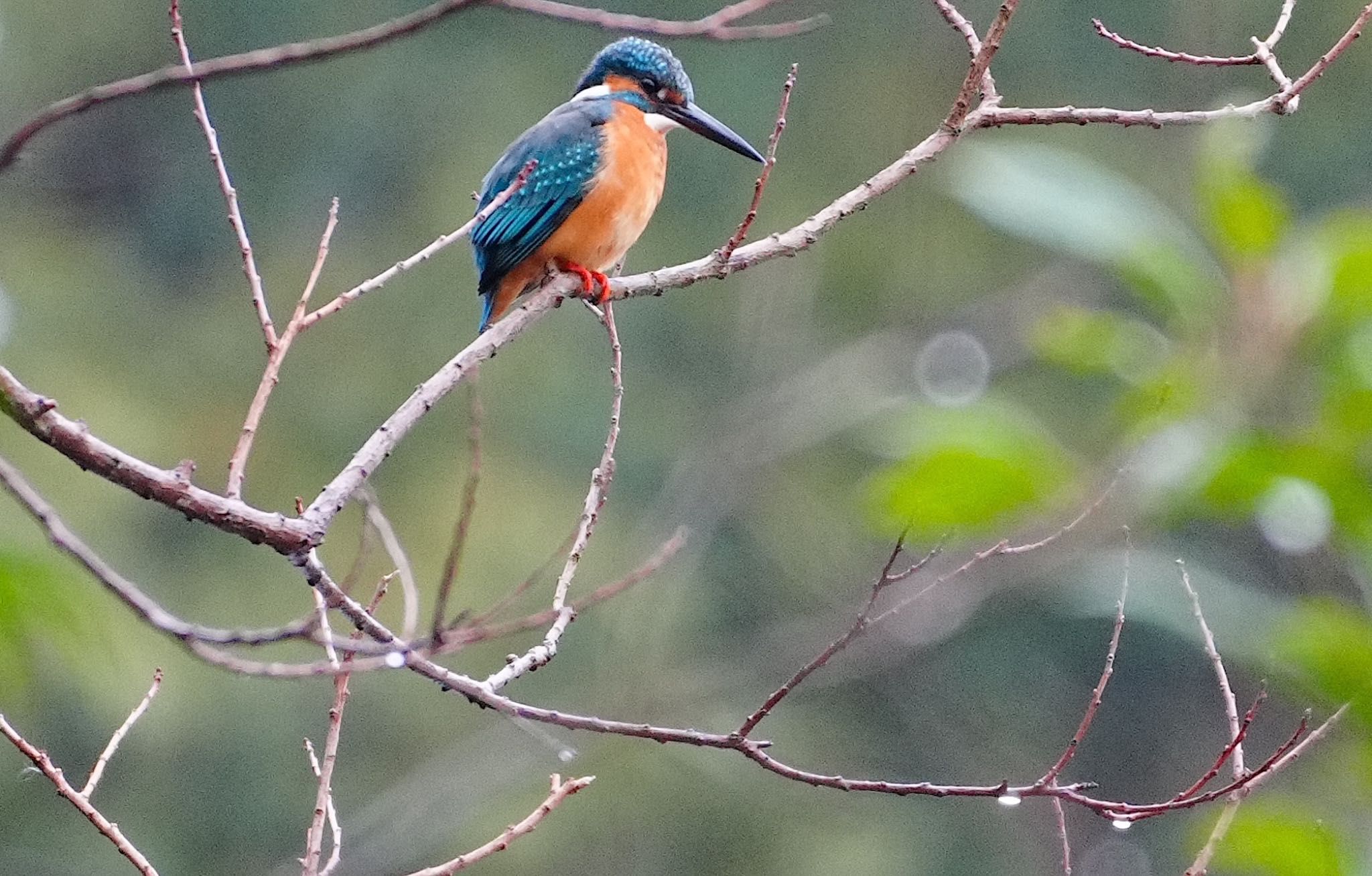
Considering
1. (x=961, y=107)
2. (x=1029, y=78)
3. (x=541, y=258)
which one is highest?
(x=1029, y=78)

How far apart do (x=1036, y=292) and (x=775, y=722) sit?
2169 millimetres

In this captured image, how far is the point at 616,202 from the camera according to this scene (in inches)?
113

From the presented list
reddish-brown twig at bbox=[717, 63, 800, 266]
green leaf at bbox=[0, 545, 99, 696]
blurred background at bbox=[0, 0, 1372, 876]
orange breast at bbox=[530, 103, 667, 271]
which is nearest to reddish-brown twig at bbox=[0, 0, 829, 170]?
green leaf at bbox=[0, 545, 99, 696]

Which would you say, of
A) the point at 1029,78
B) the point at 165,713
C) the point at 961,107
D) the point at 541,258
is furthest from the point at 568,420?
the point at 961,107

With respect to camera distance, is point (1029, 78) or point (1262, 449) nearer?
point (1262, 449)

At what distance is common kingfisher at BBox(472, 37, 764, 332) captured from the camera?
282 cm

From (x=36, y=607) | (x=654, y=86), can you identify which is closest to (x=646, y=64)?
(x=654, y=86)

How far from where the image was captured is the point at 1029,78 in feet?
26.7

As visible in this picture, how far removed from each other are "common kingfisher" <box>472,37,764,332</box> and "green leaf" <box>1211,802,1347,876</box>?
4.72ft

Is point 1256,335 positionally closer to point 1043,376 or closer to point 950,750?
point 950,750

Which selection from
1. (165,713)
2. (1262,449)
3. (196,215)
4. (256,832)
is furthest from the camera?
(196,215)

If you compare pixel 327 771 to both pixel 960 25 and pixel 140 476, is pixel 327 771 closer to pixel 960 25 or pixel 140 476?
pixel 140 476

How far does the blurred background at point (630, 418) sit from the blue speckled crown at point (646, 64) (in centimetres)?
209

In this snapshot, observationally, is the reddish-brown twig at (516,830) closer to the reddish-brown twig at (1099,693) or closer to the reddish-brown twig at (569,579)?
the reddish-brown twig at (569,579)
